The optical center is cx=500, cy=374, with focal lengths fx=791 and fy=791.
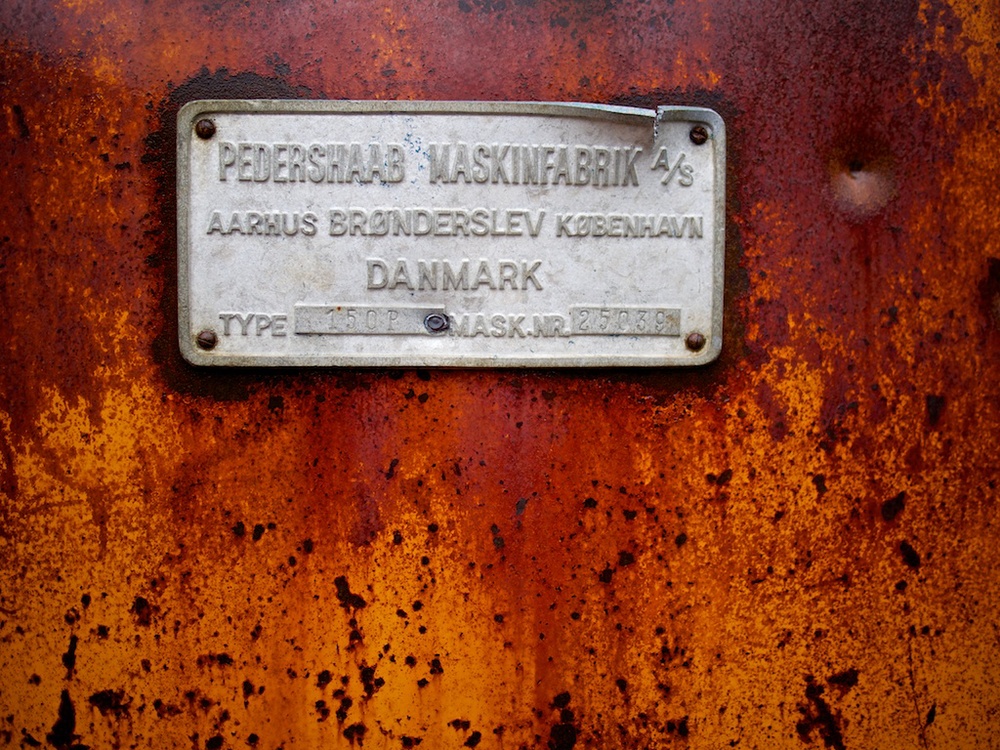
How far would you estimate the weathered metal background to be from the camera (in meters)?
0.96

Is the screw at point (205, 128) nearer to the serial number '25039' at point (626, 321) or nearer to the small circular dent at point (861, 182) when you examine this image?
the serial number '25039' at point (626, 321)

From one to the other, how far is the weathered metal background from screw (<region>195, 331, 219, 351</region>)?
39mm

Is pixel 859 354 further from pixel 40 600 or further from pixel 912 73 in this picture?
pixel 40 600

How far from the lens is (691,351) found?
3.19ft

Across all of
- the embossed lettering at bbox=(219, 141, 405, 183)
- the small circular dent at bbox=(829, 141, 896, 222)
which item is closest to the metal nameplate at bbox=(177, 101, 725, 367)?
the embossed lettering at bbox=(219, 141, 405, 183)

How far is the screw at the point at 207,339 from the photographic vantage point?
0.95 metres

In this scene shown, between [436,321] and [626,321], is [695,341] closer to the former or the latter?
[626,321]

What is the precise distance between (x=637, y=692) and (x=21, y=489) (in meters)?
0.79

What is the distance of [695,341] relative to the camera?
3.18 feet

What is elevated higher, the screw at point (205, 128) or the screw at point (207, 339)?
the screw at point (205, 128)

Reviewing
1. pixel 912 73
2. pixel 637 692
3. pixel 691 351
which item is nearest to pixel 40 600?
pixel 637 692

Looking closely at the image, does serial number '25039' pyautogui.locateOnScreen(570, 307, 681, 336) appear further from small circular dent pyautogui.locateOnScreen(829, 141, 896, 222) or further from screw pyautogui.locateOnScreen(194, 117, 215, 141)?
screw pyautogui.locateOnScreen(194, 117, 215, 141)

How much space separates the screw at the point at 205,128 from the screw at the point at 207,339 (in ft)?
0.77

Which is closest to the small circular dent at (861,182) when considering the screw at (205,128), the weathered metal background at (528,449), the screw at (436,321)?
the weathered metal background at (528,449)
